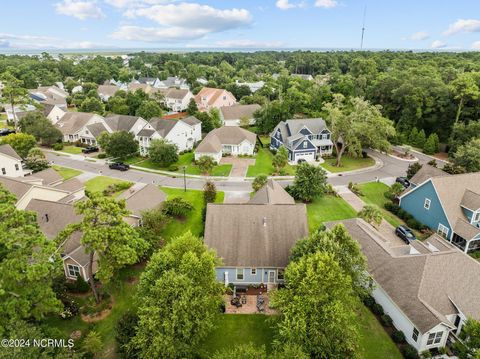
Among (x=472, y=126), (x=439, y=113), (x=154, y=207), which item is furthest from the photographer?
(x=439, y=113)

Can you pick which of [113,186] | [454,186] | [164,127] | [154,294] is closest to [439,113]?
[454,186]

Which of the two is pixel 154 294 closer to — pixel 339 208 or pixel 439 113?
pixel 339 208

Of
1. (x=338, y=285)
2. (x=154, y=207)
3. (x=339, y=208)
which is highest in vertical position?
(x=338, y=285)

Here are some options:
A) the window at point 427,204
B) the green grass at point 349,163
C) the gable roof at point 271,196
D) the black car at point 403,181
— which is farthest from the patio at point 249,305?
the green grass at point 349,163

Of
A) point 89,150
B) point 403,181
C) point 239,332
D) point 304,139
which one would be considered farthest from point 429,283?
point 89,150

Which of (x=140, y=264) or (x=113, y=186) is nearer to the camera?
(x=140, y=264)

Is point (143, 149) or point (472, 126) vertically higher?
point (472, 126)

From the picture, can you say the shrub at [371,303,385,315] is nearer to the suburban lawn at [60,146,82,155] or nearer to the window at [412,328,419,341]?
the window at [412,328,419,341]
